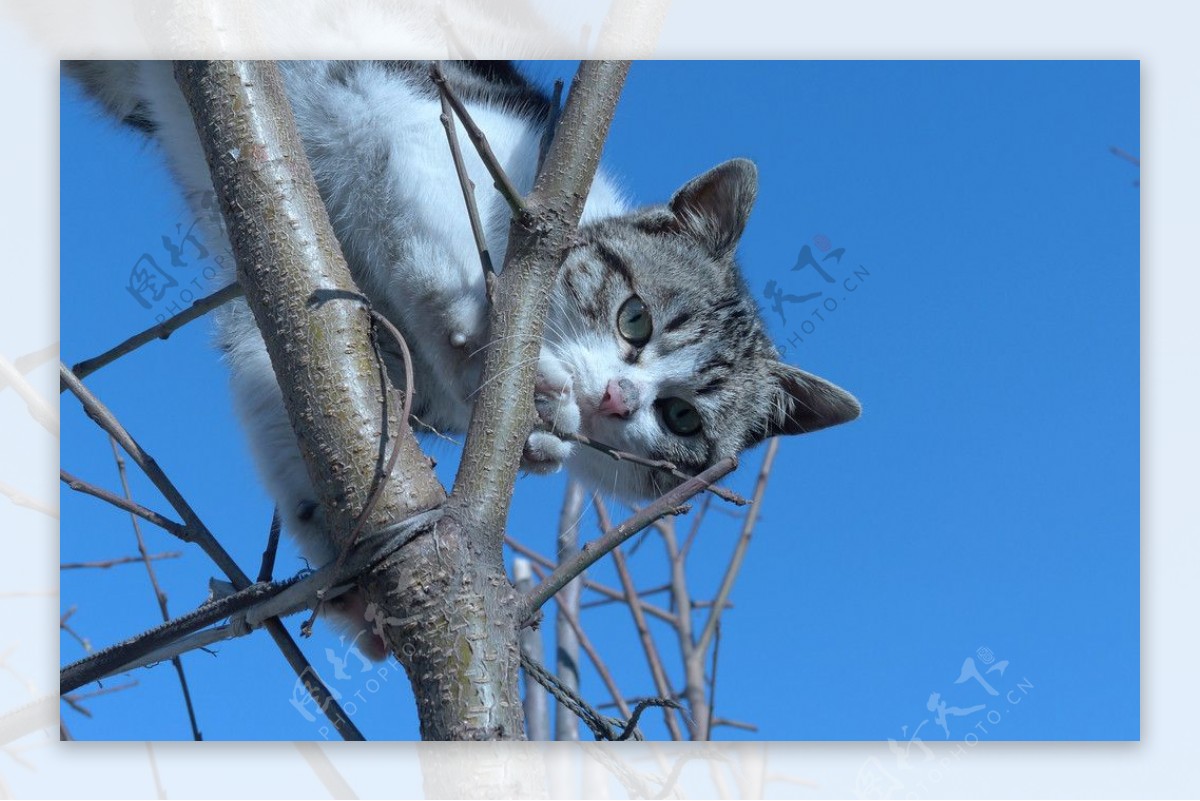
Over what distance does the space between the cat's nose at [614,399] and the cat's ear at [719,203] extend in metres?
0.38

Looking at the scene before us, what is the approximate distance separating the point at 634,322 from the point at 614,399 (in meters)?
0.19

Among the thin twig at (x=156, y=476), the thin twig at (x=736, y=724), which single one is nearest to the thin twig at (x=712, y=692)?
the thin twig at (x=736, y=724)

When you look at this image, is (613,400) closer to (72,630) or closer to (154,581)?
(154,581)

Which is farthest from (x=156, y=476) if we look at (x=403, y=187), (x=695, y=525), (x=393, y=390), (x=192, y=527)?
(x=695, y=525)

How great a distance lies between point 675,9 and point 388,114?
1.59 ft

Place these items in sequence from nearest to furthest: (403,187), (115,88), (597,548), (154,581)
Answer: (597,548), (154,581), (403,187), (115,88)

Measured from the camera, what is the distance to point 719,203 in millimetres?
1876

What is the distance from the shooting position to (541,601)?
3.80 feet

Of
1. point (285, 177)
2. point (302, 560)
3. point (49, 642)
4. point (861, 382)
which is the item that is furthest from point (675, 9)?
point (49, 642)

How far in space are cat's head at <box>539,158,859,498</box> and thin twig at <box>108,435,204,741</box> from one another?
60 cm

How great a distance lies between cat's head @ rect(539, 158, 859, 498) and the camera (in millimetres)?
1692

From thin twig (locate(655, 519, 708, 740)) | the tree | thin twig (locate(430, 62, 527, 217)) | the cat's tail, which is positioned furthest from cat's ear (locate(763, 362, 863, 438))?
the cat's tail

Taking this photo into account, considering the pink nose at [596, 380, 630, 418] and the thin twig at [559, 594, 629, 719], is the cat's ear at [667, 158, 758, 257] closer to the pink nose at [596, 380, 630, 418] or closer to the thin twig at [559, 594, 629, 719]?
the pink nose at [596, 380, 630, 418]

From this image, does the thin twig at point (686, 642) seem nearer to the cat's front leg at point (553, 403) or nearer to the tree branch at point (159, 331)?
the cat's front leg at point (553, 403)
